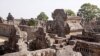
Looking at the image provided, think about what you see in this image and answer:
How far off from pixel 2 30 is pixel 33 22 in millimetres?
14811

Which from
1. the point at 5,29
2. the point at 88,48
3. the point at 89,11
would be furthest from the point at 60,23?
the point at 89,11

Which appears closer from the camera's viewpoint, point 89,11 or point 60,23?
point 60,23

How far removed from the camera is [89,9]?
172 ft

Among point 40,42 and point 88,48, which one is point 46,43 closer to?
point 40,42

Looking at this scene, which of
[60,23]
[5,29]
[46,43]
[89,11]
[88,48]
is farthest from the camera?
[89,11]

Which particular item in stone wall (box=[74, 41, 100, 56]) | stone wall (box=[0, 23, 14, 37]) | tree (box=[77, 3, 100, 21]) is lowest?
stone wall (box=[74, 41, 100, 56])

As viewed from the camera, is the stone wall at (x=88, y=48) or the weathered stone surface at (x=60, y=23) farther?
the weathered stone surface at (x=60, y=23)

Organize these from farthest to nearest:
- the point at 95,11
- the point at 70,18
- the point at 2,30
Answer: the point at 95,11, the point at 70,18, the point at 2,30

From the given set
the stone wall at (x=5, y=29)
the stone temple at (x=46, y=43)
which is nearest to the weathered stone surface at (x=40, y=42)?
the stone temple at (x=46, y=43)

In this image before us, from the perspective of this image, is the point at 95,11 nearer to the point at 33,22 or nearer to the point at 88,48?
the point at 33,22

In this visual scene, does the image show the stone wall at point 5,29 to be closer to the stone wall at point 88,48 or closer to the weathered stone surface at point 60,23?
the weathered stone surface at point 60,23

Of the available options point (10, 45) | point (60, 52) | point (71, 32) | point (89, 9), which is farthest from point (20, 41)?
point (89, 9)

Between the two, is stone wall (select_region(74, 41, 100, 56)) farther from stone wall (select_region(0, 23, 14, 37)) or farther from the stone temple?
stone wall (select_region(0, 23, 14, 37))

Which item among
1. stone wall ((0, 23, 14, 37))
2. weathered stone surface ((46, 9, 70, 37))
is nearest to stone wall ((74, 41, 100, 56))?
stone wall ((0, 23, 14, 37))
